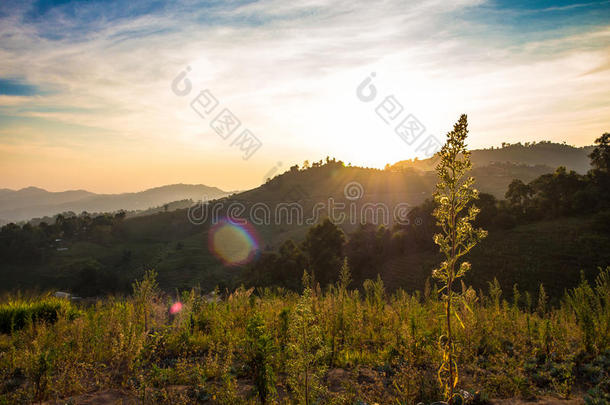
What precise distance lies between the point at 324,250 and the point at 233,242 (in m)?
47.3

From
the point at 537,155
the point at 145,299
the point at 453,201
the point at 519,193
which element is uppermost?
the point at 537,155

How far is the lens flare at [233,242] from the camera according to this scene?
203ft

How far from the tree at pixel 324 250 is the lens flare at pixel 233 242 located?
25.0 metres

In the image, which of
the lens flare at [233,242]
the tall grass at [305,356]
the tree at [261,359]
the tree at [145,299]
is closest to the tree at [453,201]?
the tall grass at [305,356]

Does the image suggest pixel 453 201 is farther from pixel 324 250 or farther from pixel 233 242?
pixel 233 242

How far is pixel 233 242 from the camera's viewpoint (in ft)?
249

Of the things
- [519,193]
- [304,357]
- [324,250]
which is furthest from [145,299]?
[519,193]

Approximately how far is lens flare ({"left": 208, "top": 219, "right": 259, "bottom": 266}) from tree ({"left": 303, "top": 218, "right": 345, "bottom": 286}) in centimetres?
2497

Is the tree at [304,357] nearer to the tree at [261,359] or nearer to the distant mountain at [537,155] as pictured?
the tree at [261,359]

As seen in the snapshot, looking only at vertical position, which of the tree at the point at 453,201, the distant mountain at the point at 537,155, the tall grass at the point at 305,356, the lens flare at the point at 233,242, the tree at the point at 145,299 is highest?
the distant mountain at the point at 537,155

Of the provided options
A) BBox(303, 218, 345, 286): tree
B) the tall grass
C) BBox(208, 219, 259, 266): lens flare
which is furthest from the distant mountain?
the tall grass

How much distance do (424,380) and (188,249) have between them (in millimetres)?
68691

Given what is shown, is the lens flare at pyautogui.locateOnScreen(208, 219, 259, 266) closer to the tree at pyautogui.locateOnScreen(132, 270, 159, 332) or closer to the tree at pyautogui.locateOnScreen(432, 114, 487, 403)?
the tree at pyautogui.locateOnScreen(132, 270, 159, 332)

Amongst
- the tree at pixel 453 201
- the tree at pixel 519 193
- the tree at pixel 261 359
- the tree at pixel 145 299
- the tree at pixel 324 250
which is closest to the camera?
the tree at pixel 453 201
